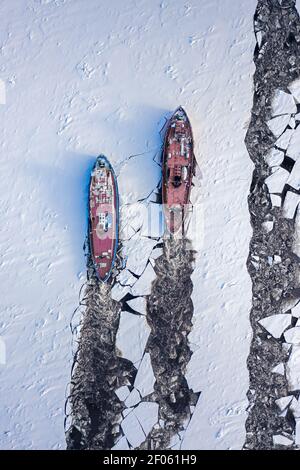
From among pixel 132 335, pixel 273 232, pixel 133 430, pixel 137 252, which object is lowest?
pixel 133 430

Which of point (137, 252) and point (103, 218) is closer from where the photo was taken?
point (103, 218)

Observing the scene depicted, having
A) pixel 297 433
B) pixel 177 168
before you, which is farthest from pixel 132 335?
pixel 297 433

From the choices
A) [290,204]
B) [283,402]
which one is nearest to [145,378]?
[283,402]

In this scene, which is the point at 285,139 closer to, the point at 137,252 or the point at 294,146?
the point at 294,146

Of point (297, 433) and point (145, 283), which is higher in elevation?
point (145, 283)

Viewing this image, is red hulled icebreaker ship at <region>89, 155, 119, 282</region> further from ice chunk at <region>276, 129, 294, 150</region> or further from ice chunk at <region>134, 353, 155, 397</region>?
ice chunk at <region>276, 129, 294, 150</region>

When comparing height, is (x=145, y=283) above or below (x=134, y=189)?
below

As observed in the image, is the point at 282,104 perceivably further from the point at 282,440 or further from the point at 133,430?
the point at 133,430
